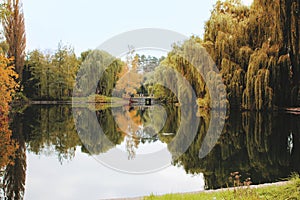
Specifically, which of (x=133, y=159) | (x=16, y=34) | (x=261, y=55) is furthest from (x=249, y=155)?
(x=16, y=34)

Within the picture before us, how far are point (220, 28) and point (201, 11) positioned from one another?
5621mm

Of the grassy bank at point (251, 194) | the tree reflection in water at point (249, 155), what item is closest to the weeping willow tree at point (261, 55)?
the tree reflection in water at point (249, 155)

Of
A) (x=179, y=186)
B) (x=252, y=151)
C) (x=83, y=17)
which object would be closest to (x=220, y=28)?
(x=83, y=17)

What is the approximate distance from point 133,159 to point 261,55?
8643 millimetres

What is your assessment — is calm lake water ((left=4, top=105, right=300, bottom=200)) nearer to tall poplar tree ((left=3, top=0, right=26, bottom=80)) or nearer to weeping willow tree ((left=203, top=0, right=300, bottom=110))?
weeping willow tree ((left=203, top=0, right=300, bottom=110))

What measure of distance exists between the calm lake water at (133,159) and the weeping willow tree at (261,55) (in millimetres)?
4082

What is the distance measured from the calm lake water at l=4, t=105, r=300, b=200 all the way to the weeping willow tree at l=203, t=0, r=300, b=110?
4.08 metres

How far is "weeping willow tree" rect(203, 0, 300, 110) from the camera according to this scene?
45.1ft

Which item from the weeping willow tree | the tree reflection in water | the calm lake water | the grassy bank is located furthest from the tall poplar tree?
the grassy bank

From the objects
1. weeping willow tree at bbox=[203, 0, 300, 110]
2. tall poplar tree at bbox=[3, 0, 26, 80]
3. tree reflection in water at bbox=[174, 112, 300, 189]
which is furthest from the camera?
tall poplar tree at bbox=[3, 0, 26, 80]

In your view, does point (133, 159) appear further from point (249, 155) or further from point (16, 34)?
point (16, 34)

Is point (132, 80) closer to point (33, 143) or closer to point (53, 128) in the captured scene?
point (53, 128)

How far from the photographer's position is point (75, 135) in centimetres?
960

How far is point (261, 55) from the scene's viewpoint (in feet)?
45.7
